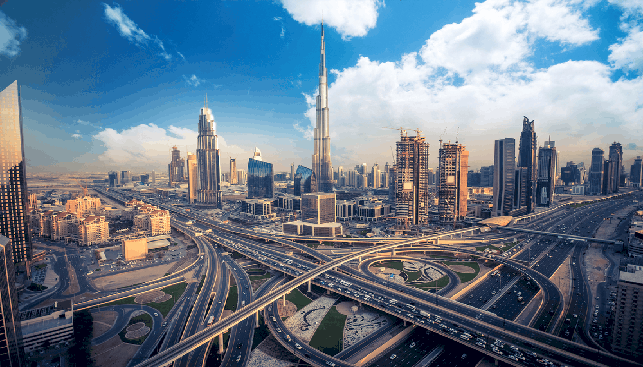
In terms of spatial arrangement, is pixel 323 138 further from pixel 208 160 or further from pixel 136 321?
pixel 136 321

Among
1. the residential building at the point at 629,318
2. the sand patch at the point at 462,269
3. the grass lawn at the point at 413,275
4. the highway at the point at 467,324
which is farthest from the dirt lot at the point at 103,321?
the residential building at the point at 629,318

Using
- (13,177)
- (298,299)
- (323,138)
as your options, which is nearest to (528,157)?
(323,138)

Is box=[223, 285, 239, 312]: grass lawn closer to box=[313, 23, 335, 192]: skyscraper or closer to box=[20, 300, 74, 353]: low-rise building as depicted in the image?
box=[20, 300, 74, 353]: low-rise building

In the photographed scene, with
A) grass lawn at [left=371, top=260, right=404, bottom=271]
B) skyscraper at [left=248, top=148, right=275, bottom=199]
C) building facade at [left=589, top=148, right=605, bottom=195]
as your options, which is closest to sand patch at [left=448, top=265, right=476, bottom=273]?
grass lawn at [left=371, top=260, right=404, bottom=271]

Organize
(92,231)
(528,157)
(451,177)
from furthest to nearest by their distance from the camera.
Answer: (528,157)
(451,177)
(92,231)

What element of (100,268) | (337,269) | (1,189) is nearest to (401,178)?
(337,269)

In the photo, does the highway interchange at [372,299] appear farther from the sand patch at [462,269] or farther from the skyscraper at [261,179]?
the skyscraper at [261,179]
